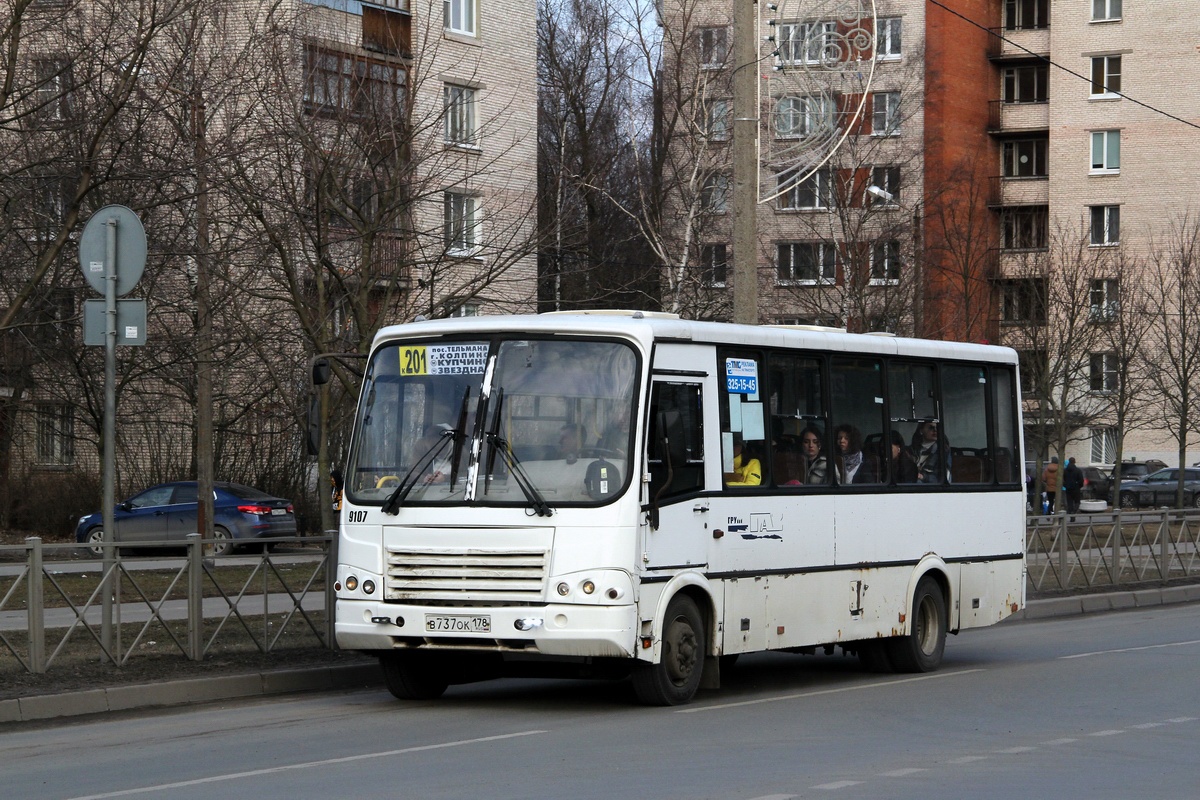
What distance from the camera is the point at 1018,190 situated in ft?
219

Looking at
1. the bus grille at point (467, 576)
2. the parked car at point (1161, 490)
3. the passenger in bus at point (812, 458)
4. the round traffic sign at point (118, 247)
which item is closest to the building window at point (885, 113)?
the parked car at point (1161, 490)

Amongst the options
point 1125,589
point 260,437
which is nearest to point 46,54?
point 1125,589

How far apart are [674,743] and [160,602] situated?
5.25m

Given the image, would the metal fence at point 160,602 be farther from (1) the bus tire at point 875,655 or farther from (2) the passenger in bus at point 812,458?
(1) the bus tire at point 875,655

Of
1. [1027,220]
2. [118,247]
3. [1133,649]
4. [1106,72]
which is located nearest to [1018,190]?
[1027,220]

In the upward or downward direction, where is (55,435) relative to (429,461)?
upward

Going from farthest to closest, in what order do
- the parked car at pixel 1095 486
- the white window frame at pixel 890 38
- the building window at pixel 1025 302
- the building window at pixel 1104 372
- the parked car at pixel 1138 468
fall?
the parked car at pixel 1138 468 → the parked car at pixel 1095 486 → the white window frame at pixel 890 38 → the building window at pixel 1104 372 → the building window at pixel 1025 302

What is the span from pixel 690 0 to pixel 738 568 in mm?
34131

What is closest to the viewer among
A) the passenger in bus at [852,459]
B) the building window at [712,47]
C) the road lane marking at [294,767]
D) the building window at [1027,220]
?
the road lane marking at [294,767]

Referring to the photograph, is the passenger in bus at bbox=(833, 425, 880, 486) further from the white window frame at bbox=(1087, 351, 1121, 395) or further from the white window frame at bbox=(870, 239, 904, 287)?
the white window frame at bbox=(1087, 351, 1121, 395)

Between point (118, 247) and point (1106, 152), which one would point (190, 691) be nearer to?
point (118, 247)

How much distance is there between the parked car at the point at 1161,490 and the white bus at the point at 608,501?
147ft

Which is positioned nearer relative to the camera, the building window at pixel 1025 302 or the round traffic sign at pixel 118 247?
the round traffic sign at pixel 118 247

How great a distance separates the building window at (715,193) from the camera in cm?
3897
